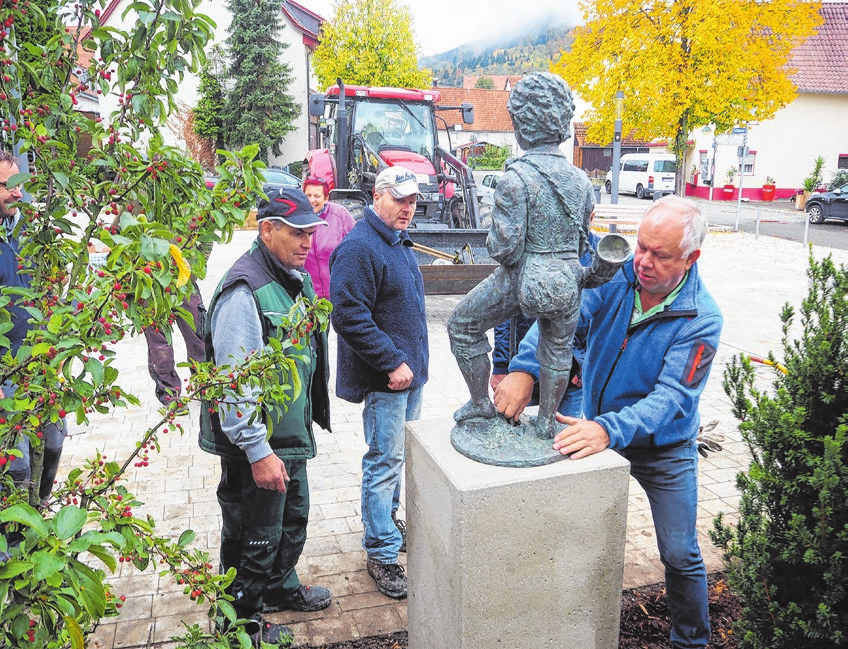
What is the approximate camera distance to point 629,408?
242cm

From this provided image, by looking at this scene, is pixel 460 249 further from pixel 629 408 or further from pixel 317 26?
pixel 317 26

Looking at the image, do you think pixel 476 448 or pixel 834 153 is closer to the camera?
pixel 476 448

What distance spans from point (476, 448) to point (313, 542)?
201cm

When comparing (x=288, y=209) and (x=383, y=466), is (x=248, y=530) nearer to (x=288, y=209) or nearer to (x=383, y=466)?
(x=383, y=466)

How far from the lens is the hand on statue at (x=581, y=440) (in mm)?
2318

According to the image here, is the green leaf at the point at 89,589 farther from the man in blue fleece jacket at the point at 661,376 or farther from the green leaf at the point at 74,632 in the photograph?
the man in blue fleece jacket at the point at 661,376

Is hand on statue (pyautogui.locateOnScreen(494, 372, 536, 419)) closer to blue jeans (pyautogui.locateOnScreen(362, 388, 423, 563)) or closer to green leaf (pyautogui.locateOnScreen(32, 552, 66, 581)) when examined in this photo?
blue jeans (pyautogui.locateOnScreen(362, 388, 423, 563))

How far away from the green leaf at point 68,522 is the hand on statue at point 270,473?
62.4 inches

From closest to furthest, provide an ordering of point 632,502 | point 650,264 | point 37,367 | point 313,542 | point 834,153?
point 37,367 < point 650,264 < point 313,542 < point 632,502 < point 834,153

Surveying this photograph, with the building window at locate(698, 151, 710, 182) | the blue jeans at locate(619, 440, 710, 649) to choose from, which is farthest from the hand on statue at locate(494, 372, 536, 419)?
the building window at locate(698, 151, 710, 182)

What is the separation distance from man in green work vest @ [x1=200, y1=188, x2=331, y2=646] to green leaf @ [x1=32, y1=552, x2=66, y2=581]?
154cm

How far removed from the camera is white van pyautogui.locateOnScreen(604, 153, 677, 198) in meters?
33.9

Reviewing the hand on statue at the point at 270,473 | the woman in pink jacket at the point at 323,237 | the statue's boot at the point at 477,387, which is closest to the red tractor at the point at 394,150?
the woman in pink jacket at the point at 323,237

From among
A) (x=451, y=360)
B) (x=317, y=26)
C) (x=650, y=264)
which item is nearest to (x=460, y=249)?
(x=451, y=360)
